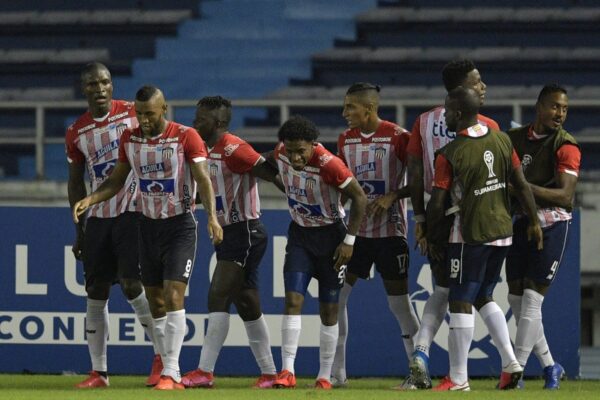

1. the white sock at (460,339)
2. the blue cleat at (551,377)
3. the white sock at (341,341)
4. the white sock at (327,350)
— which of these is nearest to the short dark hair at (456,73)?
the white sock at (460,339)

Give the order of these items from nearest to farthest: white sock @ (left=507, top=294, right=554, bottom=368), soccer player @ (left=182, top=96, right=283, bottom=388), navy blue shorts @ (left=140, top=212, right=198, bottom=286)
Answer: navy blue shorts @ (left=140, top=212, right=198, bottom=286)
soccer player @ (left=182, top=96, right=283, bottom=388)
white sock @ (left=507, top=294, right=554, bottom=368)

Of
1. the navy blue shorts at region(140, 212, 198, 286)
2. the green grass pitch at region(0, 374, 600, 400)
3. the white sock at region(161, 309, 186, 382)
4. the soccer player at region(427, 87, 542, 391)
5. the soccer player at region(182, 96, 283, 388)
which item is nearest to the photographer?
the green grass pitch at region(0, 374, 600, 400)

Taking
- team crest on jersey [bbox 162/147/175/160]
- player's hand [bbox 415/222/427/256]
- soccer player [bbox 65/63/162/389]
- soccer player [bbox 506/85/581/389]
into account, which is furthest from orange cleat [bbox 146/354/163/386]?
soccer player [bbox 506/85/581/389]

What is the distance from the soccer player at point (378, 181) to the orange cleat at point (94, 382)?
5.49 ft

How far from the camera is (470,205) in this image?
749 centimetres

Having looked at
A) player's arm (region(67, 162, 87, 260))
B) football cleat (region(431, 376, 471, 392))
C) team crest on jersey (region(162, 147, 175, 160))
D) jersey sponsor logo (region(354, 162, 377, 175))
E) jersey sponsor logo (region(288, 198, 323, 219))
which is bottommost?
football cleat (region(431, 376, 471, 392))

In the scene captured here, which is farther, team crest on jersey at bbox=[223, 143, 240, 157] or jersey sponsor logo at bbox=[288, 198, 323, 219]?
team crest on jersey at bbox=[223, 143, 240, 157]

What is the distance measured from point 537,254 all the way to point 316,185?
1368 mm

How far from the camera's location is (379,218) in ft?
27.5

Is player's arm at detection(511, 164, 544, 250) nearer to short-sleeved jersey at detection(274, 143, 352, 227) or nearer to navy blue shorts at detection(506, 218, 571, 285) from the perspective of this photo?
navy blue shorts at detection(506, 218, 571, 285)

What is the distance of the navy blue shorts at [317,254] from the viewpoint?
8148 millimetres

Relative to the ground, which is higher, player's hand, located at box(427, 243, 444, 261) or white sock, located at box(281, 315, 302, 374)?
player's hand, located at box(427, 243, 444, 261)

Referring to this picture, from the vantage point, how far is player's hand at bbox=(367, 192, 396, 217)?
26.9 feet

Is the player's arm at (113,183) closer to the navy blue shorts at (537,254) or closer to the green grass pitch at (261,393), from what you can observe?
the green grass pitch at (261,393)
